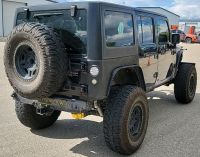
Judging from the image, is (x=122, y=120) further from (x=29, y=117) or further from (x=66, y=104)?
(x=29, y=117)

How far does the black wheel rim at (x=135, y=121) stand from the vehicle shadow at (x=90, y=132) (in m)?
0.29

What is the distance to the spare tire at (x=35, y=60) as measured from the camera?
2914 millimetres

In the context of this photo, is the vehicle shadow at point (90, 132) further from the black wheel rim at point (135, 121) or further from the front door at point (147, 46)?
the front door at point (147, 46)

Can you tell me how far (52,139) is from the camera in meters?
3.95

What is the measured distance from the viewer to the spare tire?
9.56 ft

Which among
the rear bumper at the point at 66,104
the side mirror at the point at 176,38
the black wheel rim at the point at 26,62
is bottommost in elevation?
the rear bumper at the point at 66,104

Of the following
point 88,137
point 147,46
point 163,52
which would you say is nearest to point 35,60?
point 88,137

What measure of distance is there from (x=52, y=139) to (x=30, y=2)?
1113 inches

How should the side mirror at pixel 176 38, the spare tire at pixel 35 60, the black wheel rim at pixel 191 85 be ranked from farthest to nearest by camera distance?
the black wheel rim at pixel 191 85
the side mirror at pixel 176 38
the spare tire at pixel 35 60

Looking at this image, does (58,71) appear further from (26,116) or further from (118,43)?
(26,116)

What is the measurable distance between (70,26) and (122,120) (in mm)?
1373

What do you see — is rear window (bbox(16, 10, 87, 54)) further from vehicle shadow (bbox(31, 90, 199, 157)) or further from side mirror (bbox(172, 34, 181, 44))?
side mirror (bbox(172, 34, 181, 44))

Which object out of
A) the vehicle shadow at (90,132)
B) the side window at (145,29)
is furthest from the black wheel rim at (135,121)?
the side window at (145,29)

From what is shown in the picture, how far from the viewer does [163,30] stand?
5.09 meters
